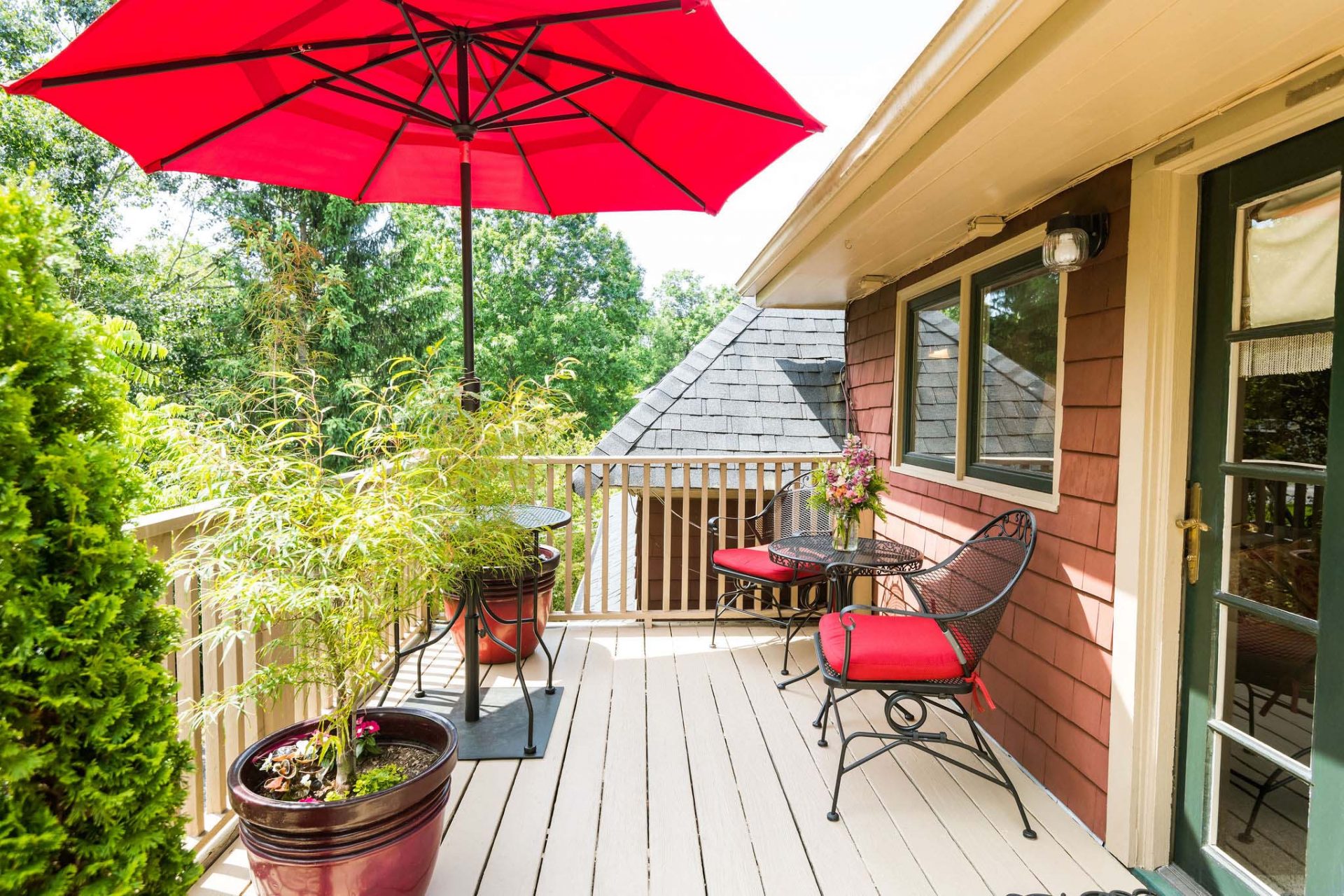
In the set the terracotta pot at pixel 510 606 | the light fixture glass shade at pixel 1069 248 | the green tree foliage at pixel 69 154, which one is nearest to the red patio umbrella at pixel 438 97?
the light fixture glass shade at pixel 1069 248

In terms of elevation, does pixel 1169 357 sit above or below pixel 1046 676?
above

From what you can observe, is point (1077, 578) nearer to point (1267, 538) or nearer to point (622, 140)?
point (1267, 538)

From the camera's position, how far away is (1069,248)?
2330 mm

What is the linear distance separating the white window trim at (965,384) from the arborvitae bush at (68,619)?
2.73 m

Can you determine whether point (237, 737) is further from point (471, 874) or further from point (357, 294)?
point (357, 294)

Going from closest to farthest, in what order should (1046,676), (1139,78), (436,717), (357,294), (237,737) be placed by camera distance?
(1139,78) < (436,717) < (237,737) < (1046,676) < (357,294)

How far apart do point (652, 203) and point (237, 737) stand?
252cm

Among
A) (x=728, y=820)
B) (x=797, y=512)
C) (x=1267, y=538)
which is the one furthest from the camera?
(x=797, y=512)

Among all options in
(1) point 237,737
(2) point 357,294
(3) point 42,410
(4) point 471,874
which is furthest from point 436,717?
(2) point 357,294

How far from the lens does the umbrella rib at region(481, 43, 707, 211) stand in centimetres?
252

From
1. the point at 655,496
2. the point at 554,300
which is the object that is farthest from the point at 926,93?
the point at 554,300

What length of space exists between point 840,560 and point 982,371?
1.13 m

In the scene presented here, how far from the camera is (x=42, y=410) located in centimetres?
120

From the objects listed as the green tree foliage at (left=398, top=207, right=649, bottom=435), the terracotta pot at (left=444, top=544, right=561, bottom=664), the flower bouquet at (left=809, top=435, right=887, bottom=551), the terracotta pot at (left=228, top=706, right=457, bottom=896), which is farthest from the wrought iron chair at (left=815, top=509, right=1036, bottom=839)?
the green tree foliage at (left=398, top=207, right=649, bottom=435)
